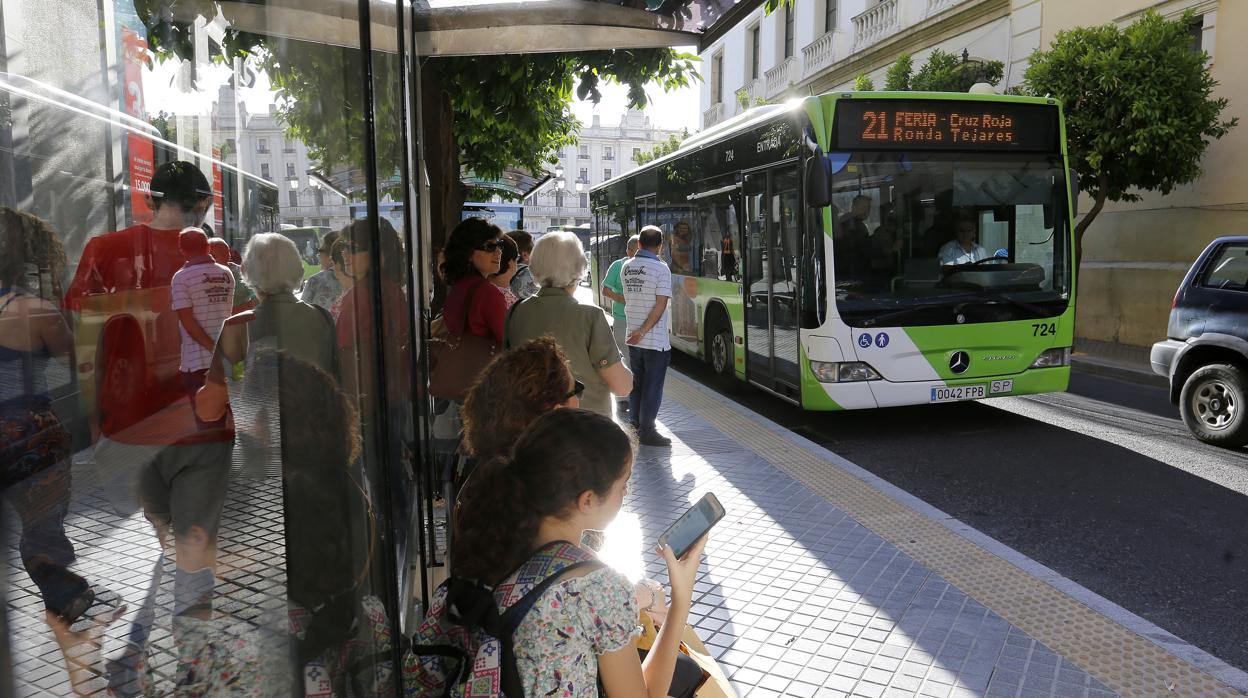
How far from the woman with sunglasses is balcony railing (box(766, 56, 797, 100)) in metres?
25.6

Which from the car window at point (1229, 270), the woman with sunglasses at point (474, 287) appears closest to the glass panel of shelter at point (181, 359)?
the woman with sunglasses at point (474, 287)

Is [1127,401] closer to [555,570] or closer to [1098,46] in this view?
[1098,46]

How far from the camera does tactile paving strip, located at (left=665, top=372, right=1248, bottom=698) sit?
344cm

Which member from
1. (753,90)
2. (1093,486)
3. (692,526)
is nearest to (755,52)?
(753,90)

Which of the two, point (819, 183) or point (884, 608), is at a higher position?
point (819, 183)

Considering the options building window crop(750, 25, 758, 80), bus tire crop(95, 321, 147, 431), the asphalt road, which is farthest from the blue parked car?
building window crop(750, 25, 758, 80)

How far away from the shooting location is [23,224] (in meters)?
0.81

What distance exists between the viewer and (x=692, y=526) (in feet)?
7.51

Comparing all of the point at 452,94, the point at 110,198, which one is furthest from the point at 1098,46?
the point at 110,198

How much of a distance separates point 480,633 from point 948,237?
269 inches

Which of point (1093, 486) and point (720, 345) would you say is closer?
point (1093, 486)

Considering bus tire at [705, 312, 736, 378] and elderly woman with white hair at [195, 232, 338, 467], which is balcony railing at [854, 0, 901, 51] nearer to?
bus tire at [705, 312, 736, 378]

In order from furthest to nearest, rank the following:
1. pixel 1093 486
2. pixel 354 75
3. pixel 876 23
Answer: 1. pixel 876 23
2. pixel 1093 486
3. pixel 354 75

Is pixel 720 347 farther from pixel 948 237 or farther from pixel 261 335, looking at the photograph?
pixel 261 335
